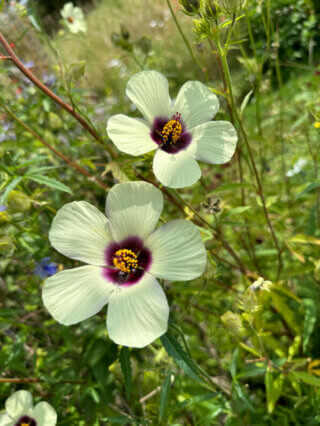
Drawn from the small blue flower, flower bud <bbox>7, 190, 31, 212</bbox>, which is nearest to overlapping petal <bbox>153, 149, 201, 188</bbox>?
flower bud <bbox>7, 190, 31, 212</bbox>

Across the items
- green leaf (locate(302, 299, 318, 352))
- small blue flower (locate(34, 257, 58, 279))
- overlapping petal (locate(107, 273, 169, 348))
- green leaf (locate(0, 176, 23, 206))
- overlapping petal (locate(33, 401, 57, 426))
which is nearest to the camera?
overlapping petal (locate(107, 273, 169, 348))

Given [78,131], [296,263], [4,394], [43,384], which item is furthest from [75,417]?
[78,131]

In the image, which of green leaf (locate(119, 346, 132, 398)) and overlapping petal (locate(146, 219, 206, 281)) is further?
green leaf (locate(119, 346, 132, 398))

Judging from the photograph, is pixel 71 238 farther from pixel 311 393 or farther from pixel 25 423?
pixel 311 393

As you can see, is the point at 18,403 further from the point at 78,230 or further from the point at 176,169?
the point at 176,169

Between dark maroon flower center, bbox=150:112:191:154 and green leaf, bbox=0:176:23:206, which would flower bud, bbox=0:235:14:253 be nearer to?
green leaf, bbox=0:176:23:206

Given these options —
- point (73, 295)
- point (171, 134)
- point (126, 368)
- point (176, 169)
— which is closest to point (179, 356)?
point (126, 368)
